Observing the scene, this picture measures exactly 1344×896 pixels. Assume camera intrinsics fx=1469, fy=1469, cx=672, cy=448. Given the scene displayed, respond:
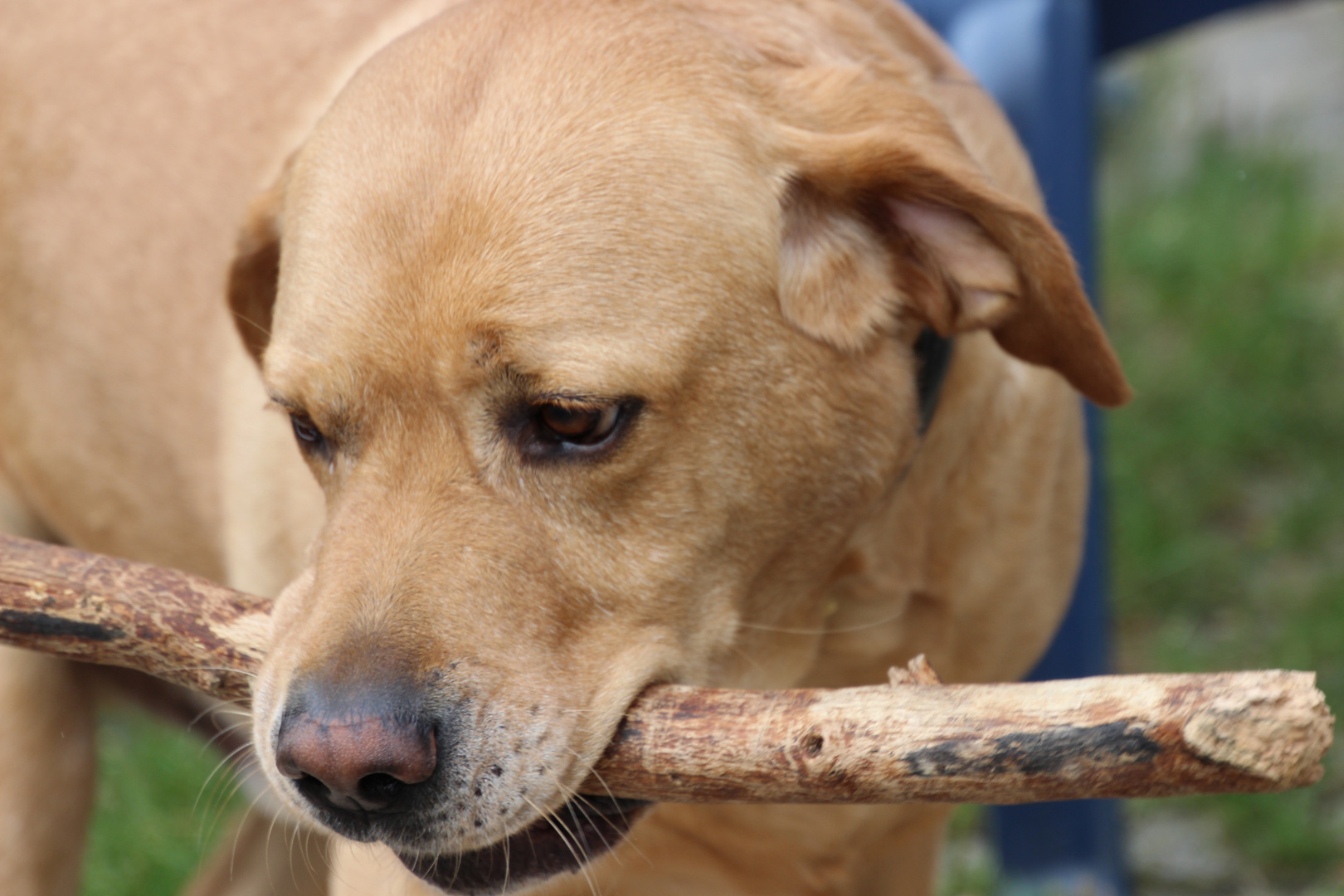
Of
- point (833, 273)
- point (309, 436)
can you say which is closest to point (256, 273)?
point (309, 436)

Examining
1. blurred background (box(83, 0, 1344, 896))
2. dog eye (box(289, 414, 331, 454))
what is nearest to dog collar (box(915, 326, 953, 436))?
dog eye (box(289, 414, 331, 454))

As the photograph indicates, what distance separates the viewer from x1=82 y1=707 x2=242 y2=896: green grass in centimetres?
454

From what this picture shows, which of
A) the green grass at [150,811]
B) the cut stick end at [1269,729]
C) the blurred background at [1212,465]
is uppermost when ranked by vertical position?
the cut stick end at [1269,729]

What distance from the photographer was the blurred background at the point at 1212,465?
14.5 feet

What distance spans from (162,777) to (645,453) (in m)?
3.37

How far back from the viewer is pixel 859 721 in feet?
5.89

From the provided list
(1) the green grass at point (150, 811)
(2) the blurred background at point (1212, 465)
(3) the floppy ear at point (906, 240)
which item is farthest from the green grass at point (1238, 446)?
(1) the green grass at point (150, 811)

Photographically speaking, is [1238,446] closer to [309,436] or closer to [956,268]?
[956,268]

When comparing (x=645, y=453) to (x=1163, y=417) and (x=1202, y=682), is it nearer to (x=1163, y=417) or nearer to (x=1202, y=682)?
(x=1202, y=682)

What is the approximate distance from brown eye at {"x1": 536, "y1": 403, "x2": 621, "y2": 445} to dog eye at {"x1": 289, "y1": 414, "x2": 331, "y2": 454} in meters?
0.41

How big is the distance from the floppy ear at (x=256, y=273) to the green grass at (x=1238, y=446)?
3.14 m

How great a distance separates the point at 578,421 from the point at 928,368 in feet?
2.41

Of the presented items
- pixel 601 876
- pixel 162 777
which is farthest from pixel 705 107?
pixel 162 777

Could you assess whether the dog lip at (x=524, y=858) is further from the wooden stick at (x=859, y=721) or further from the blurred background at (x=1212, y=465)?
the blurred background at (x=1212, y=465)
